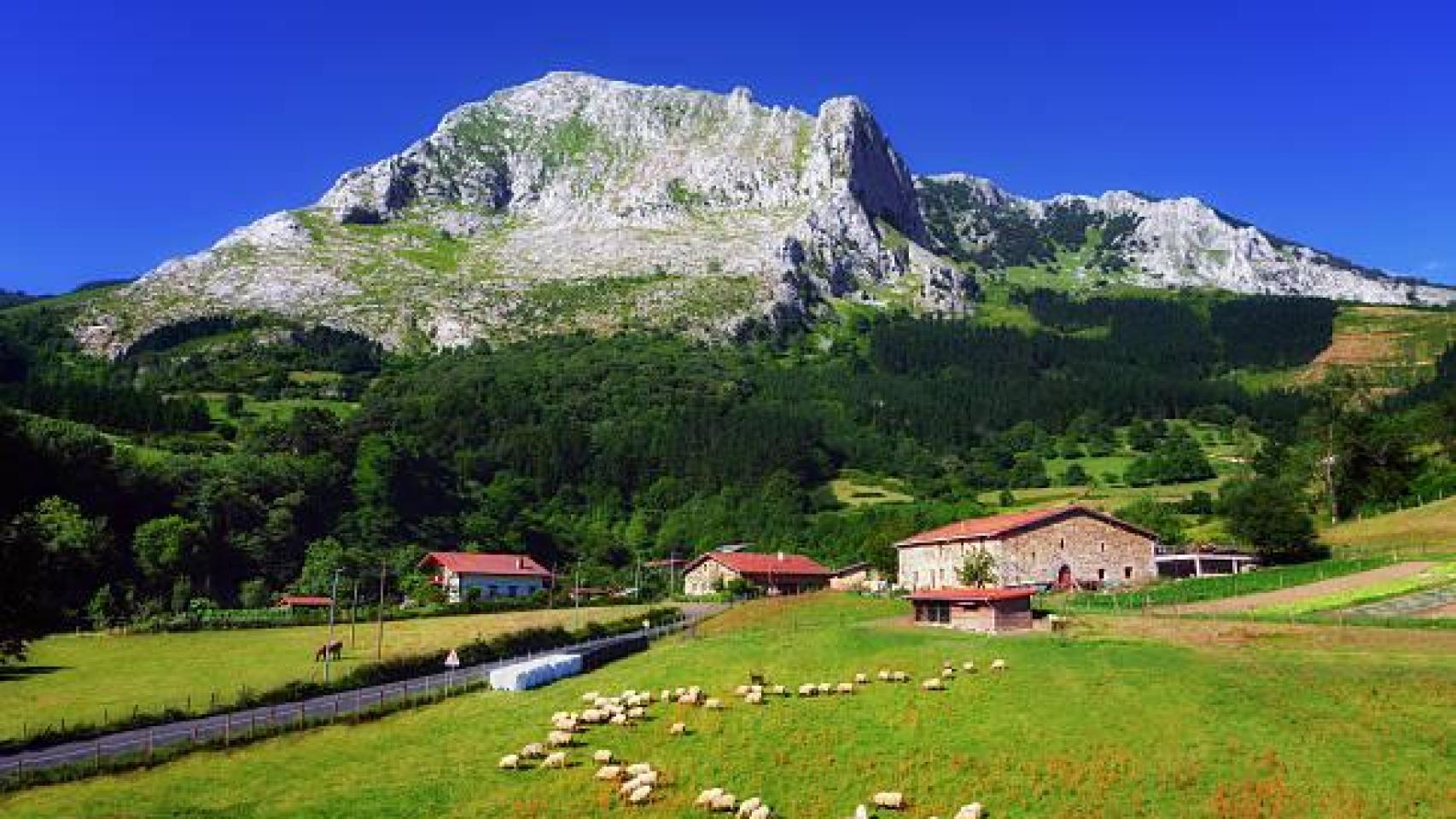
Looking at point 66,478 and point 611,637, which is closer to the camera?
point 611,637

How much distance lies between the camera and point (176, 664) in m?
77.2

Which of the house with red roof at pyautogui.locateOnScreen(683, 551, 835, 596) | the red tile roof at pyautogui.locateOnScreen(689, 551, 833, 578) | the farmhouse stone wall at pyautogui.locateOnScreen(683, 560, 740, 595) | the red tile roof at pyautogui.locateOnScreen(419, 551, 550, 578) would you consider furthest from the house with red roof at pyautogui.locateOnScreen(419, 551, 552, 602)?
the red tile roof at pyautogui.locateOnScreen(689, 551, 833, 578)

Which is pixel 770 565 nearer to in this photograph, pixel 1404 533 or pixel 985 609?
pixel 1404 533

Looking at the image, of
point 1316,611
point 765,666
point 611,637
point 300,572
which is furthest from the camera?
point 300,572

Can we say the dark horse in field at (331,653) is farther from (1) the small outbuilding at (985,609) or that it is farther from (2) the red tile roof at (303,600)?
(2) the red tile roof at (303,600)

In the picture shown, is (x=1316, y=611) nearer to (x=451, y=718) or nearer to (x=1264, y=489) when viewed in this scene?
(x=1264, y=489)

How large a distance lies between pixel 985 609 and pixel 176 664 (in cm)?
5647

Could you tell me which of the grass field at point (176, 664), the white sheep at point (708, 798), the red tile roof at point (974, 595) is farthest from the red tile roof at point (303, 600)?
the white sheep at point (708, 798)

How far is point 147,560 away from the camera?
126062 millimetres

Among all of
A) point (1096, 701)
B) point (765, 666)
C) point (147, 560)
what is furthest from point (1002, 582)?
point (147, 560)

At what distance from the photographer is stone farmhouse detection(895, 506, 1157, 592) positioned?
95.7m

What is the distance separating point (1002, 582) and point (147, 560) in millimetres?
96796

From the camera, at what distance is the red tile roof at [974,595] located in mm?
66938

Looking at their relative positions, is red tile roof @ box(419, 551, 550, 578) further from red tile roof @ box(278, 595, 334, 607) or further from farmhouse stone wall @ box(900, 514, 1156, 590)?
farmhouse stone wall @ box(900, 514, 1156, 590)
